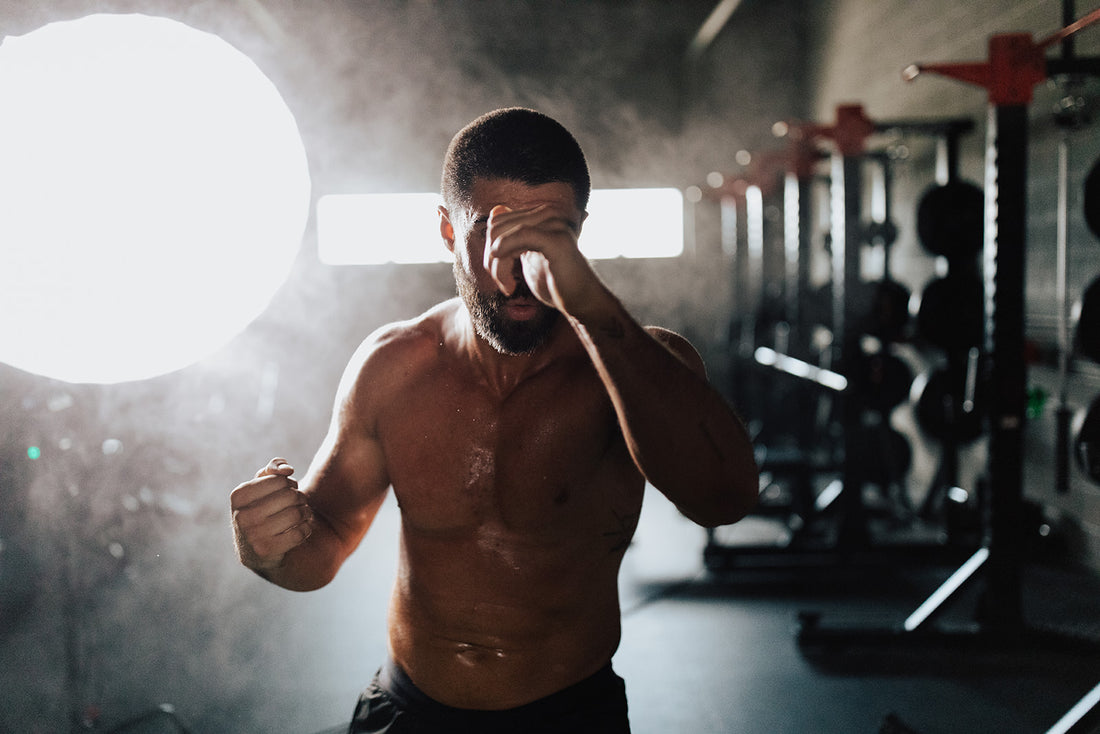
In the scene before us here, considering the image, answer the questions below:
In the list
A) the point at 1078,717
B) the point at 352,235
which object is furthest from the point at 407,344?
the point at 352,235

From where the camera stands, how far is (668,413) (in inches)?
31.3

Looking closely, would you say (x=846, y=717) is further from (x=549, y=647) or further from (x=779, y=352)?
(x=779, y=352)

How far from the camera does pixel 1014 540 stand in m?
2.25

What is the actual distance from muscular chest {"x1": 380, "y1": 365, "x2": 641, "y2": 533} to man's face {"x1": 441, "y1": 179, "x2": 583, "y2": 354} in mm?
84

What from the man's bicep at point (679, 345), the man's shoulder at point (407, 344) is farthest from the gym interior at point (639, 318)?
the man's bicep at point (679, 345)

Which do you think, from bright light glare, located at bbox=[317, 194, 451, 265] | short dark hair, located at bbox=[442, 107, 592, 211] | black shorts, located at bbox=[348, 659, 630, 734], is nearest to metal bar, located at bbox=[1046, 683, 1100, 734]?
black shorts, located at bbox=[348, 659, 630, 734]

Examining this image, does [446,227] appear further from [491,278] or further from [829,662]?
[829,662]

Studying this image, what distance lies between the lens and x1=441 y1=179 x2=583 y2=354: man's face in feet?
3.01

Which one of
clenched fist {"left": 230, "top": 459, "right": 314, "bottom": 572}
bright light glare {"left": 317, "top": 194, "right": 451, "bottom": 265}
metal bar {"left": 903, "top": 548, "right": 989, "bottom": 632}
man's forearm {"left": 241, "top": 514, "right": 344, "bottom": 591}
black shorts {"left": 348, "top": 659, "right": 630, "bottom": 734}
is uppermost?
bright light glare {"left": 317, "top": 194, "right": 451, "bottom": 265}

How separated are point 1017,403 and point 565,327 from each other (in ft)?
5.71

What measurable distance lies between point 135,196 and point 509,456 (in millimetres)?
1098

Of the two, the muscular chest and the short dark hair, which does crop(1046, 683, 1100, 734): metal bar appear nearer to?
the muscular chest

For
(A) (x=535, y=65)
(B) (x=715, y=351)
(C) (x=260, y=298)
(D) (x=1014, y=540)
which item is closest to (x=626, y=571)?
(D) (x=1014, y=540)

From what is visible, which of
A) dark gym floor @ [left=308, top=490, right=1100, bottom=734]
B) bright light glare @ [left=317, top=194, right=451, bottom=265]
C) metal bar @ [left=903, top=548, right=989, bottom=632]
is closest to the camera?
dark gym floor @ [left=308, top=490, right=1100, bottom=734]
